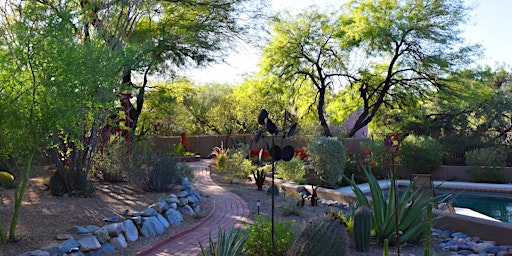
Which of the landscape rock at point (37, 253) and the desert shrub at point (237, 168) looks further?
the desert shrub at point (237, 168)

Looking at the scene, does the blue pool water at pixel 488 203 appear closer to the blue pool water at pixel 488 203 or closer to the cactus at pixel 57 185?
the blue pool water at pixel 488 203

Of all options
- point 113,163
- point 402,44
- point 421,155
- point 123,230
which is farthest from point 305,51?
point 123,230

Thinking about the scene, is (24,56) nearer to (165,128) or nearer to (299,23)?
(299,23)

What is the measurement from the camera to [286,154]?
5324mm

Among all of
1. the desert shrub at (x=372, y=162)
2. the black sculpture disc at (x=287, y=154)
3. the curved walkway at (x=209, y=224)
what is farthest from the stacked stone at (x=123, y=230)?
the desert shrub at (x=372, y=162)

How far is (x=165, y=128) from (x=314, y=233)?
89.1 ft

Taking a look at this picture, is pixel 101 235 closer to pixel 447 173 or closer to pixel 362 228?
pixel 362 228

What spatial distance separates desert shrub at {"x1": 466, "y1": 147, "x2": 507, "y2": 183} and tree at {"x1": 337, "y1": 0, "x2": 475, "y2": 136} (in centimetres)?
562

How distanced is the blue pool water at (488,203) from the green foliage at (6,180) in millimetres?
9732

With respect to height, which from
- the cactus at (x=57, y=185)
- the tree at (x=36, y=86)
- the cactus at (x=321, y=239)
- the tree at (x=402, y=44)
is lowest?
the cactus at (x=321, y=239)

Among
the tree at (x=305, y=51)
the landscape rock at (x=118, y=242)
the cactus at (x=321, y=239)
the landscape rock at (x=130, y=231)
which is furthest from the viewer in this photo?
the tree at (x=305, y=51)

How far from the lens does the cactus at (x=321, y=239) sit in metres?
4.97

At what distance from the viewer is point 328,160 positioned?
44.1 ft

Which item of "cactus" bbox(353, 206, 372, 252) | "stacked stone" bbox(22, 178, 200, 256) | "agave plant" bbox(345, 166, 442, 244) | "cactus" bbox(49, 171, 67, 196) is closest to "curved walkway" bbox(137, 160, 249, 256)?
"stacked stone" bbox(22, 178, 200, 256)
